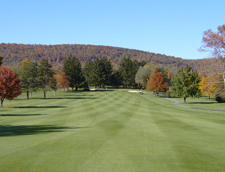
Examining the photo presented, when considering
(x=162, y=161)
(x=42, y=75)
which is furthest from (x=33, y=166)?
(x=42, y=75)

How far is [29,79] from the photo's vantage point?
2803 inches

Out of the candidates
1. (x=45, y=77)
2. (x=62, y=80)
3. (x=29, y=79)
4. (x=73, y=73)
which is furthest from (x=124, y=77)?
(x=29, y=79)

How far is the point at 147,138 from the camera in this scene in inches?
602

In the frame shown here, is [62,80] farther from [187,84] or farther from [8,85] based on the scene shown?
[187,84]

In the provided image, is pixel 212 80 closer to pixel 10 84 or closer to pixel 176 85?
pixel 176 85

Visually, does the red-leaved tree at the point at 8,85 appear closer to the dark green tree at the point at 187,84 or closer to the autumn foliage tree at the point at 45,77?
the autumn foliage tree at the point at 45,77

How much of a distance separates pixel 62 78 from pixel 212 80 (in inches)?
2761

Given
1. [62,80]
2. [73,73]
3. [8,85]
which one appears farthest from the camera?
[73,73]

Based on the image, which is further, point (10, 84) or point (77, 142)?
point (10, 84)

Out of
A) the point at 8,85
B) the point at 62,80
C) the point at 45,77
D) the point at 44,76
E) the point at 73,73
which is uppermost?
the point at 73,73

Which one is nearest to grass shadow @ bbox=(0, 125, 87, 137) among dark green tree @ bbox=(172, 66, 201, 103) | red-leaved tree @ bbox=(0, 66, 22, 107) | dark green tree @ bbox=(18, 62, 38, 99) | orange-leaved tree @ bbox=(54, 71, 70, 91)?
red-leaved tree @ bbox=(0, 66, 22, 107)

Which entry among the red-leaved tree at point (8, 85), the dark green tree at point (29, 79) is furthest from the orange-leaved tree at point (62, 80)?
the red-leaved tree at point (8, 85)

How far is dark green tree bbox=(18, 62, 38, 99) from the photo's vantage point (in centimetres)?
7050

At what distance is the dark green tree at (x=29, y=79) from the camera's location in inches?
2776
